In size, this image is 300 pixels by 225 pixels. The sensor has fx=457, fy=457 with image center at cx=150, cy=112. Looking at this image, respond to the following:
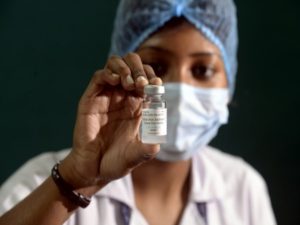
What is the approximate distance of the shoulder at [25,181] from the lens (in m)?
1.04

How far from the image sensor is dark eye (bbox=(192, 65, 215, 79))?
3.66ft

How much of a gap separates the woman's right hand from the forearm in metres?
0.04

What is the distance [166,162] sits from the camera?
117cm

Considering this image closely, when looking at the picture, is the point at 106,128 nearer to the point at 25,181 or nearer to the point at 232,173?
the point at 25,181

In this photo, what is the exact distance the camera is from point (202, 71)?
1124mm

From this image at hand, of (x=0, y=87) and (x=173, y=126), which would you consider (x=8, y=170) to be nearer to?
(x=0, y=87)

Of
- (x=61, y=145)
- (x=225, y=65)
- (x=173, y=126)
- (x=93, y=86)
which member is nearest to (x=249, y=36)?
(x=225, y=65)

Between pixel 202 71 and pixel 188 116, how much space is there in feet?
0.38

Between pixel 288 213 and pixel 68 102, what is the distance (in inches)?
32.6

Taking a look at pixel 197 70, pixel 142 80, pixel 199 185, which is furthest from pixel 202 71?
pixel 142 80

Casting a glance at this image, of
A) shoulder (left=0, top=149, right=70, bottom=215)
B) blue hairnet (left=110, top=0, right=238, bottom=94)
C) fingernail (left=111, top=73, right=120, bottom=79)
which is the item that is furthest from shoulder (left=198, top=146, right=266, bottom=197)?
fingernail (left=111, top=73, right=120, bottom=79)

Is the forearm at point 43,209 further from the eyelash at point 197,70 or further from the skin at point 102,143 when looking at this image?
the eyelash at point 197,70

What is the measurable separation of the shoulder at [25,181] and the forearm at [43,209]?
170 mm

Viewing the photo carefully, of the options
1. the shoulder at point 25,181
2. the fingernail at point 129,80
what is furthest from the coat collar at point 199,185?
the fingernail at point 129,80
